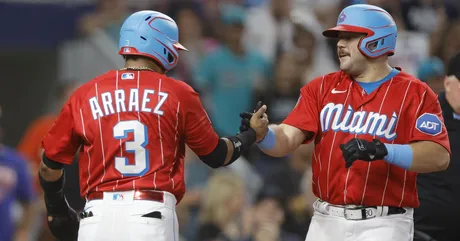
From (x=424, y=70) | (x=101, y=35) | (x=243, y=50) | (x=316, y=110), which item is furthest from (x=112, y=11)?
(x=316, y=110)

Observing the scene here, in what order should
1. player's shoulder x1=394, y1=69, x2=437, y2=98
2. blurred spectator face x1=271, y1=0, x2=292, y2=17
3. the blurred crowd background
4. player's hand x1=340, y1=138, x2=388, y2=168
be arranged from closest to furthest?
1. player's hand x1=340, y1=138, x2=388, y2=168
2. player's shoulder x1=394, y1=69, x2=437, y2=98
3. the blurred crowd background
4. blurred spectator face x1=271, y1=0, x2=292, y2=17

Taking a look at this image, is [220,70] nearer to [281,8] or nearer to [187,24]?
[187,24]

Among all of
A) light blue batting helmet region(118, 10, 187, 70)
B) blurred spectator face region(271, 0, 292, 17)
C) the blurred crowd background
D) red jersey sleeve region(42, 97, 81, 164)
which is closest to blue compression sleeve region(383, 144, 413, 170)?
light blue batting helmet region(118, 10, 187, 70)

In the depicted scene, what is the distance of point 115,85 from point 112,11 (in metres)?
6.14

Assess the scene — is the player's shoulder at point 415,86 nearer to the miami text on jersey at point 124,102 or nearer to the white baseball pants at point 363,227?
the white baseball pants at point 363,227

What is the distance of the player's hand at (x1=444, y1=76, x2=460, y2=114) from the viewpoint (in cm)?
720

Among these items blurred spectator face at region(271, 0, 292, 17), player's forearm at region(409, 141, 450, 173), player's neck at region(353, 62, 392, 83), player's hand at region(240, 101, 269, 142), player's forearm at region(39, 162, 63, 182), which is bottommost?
player's forearm at region(39, 162, 63, 182)

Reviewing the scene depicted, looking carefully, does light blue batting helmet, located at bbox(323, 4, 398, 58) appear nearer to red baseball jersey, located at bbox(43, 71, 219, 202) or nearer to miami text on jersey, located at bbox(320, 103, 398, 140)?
miami text on jersey, located at bbox(320, 103, 398, 140)

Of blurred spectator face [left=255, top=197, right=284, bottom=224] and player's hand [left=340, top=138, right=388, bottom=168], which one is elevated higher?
player's hand [left=340, top=138, right=388, bottom=168]

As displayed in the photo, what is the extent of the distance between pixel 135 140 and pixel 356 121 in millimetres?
1449

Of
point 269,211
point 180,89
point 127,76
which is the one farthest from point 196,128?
point 269,211

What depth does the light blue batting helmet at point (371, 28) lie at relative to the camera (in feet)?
20.7

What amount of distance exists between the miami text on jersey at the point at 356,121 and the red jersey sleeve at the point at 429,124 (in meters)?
0.15

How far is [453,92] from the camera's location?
7.22 metres
